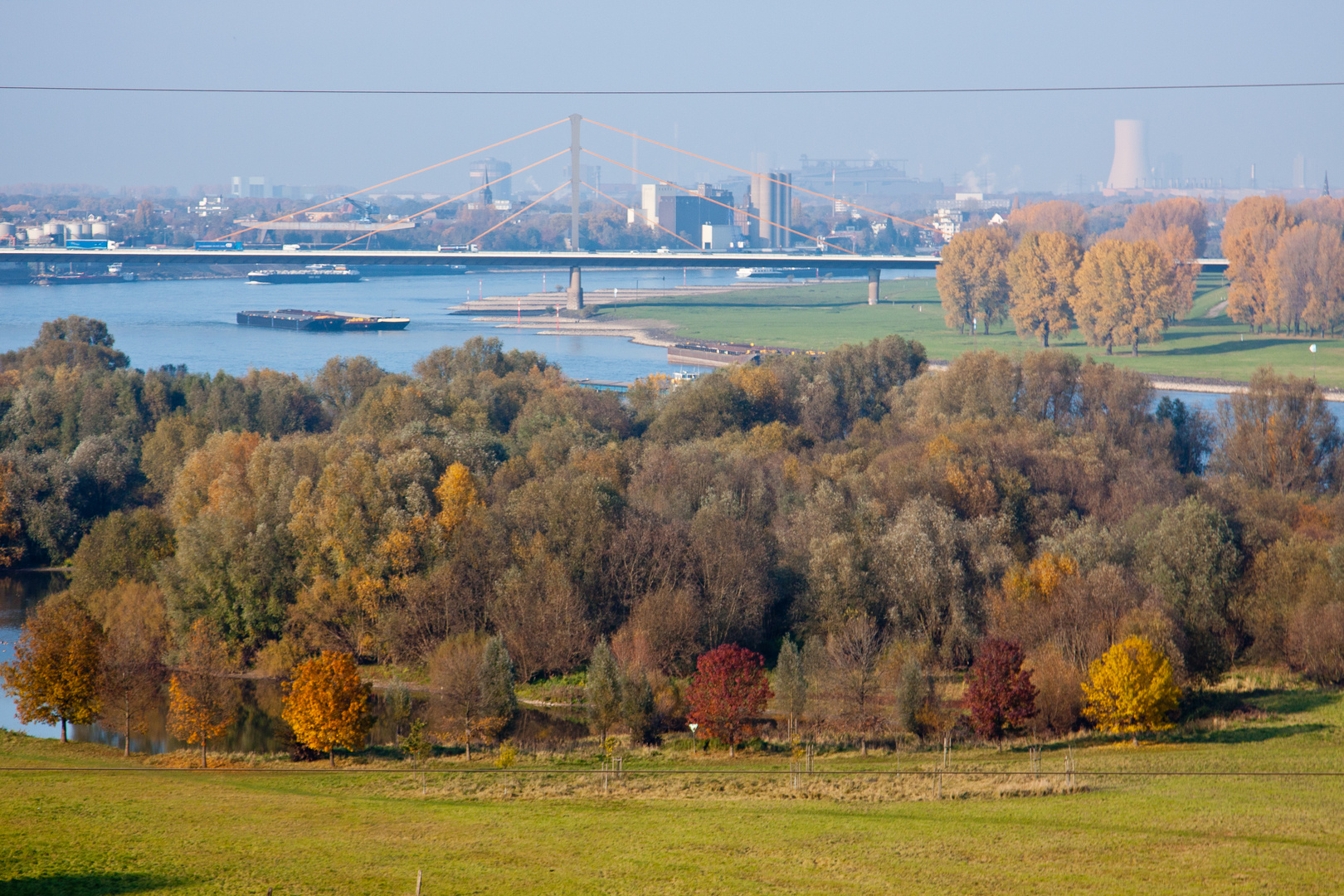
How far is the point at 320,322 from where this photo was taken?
34.8 m

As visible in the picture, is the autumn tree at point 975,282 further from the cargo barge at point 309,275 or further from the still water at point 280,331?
the cargo barge at point 309,275

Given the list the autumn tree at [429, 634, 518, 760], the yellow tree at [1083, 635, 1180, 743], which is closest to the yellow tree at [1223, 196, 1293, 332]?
the yellow tree at [1083, 635, 1180, 743]

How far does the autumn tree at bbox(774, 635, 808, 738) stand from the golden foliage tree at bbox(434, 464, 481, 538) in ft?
14.0

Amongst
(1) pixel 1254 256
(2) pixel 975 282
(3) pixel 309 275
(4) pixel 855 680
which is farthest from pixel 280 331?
(4) pixel 855 680

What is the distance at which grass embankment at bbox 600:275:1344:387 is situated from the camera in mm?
28656

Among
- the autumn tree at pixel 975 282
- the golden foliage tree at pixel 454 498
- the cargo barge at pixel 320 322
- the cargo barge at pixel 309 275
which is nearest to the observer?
the golden foliage tree at pixel 454 498

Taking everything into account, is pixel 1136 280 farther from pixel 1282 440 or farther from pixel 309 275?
pixel 309 275

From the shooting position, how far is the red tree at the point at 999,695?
8.33 meters

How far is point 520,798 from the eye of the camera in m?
6.93

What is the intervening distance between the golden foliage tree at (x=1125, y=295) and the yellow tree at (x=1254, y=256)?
2.65 m

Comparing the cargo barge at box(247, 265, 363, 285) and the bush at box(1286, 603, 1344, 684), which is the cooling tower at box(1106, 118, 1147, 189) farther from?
the bush at box(1286, 603, 1344, 684)

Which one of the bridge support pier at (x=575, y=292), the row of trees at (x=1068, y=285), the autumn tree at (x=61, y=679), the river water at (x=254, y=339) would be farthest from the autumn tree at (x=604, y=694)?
the bridge support pier at (x=575, y=292)

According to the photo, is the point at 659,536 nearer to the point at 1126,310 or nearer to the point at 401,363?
the point at 401,363

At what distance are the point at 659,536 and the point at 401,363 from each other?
16.7m
